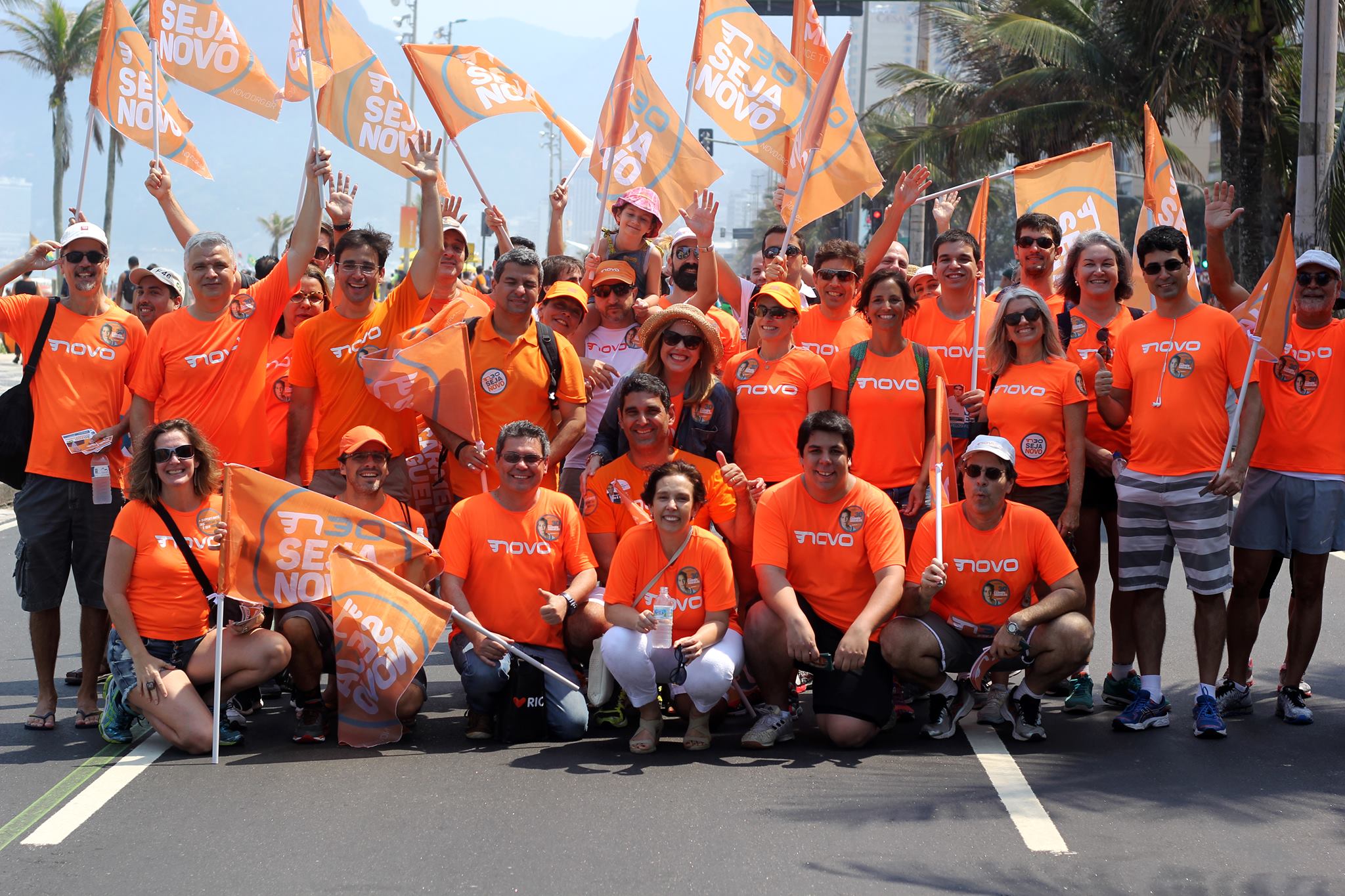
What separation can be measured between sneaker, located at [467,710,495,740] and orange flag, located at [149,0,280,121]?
4.43 metres

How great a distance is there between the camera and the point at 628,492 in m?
7.10

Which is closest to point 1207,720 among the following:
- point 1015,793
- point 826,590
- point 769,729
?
point 1015,793

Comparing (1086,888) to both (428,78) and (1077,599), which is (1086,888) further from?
(428,78)

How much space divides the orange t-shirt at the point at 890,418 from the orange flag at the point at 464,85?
3518mm

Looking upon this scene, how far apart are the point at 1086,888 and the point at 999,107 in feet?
90.6

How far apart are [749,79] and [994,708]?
4.86m

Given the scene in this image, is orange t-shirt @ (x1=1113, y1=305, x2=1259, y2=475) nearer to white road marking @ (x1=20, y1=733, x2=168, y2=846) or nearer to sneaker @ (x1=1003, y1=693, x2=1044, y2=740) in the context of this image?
sneaker @ (x1=1003, y1=693, x2=1044, y2=740)

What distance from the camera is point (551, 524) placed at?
6863 mm

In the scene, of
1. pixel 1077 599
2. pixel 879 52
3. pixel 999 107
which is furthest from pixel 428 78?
pixel 879 52

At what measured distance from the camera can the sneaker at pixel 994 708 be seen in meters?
6.79

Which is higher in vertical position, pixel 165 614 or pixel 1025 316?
pixel 1025 316

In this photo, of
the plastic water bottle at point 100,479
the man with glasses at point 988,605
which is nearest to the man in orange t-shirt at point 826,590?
the man with glasses at point 988,605

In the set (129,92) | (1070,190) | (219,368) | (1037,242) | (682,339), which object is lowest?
(219,368)

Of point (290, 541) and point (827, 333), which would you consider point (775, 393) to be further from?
point (290, 541)
